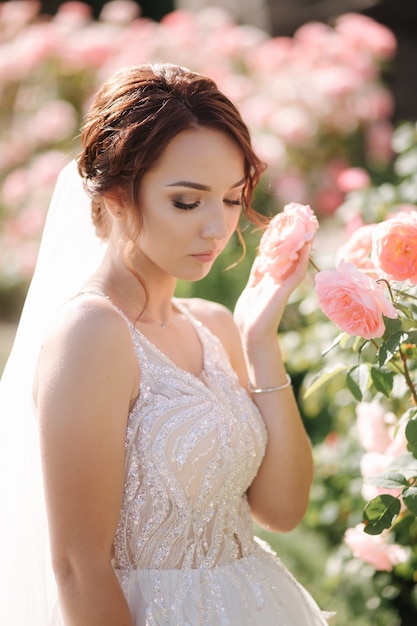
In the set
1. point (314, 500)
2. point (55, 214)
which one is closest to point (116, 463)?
point (55, 214)

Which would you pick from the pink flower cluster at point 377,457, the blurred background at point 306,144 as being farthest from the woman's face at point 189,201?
the blurred background at point 306,144

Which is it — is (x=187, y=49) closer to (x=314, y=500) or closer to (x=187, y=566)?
→ (x=314, y=500)

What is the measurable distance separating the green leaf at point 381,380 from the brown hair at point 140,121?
56cm

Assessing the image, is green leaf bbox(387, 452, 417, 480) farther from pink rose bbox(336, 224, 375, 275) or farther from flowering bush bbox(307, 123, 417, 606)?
pink rose bbox(336, 224, 375, 275)

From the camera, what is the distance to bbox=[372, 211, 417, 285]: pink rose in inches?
69.5

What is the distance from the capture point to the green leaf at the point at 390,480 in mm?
1914

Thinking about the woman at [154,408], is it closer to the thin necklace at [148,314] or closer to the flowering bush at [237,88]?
the thin necklace at [148,314]

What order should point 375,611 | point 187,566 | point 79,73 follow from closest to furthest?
point 187,566
point 375,611
point 79,73

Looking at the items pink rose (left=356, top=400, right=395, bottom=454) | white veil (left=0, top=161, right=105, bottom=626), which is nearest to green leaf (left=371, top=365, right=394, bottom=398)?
pink rose (left=356, top=400, right=395, bottom=454)

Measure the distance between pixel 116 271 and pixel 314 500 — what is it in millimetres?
1676

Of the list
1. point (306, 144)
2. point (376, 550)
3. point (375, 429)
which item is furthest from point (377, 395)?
point (306, 144)

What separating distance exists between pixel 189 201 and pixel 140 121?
200 millimetres

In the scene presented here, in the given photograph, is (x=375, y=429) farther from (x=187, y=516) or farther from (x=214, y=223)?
(x=214, y=223)

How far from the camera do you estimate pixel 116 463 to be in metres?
1.78
